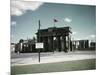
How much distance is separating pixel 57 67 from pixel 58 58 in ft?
0.41

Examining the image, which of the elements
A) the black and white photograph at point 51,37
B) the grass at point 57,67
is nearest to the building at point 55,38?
the black and white photograph at point 51,37

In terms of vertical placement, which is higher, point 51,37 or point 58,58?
point 51,37

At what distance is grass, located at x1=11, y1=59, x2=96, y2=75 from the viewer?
7.85 feet

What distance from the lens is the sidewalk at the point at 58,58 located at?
2.41 m

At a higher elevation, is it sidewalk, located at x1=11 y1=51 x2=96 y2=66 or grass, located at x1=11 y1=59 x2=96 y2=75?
A: sidewalk, located at x1=11 y1=51 x2=96 y2=66

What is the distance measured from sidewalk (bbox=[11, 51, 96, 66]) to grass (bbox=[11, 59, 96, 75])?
44 mm

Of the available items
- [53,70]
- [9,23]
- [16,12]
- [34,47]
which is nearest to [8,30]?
[9,23]

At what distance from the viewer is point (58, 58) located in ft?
8.37

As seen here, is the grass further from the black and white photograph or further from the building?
the building

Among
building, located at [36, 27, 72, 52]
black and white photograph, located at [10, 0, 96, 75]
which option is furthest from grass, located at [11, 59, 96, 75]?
building, located at [36, 27, 72, 52]

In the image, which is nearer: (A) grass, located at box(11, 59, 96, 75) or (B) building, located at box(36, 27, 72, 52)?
(A) grass, located at box(11, 59, 96, 75)

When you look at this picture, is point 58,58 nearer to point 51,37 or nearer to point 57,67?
point 57,67

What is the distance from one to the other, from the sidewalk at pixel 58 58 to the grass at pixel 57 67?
44 millimetres

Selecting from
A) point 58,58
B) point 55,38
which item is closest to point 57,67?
point 58,58
